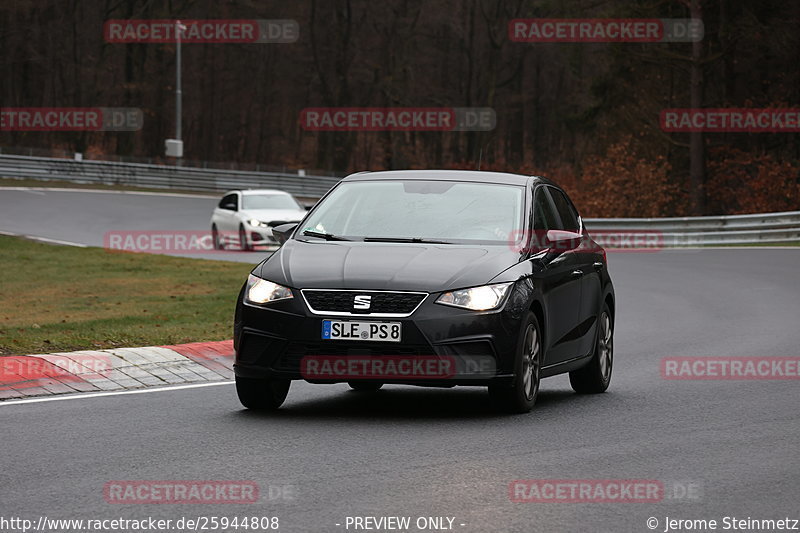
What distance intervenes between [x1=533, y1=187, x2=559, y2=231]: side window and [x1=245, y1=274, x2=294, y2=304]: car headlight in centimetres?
218

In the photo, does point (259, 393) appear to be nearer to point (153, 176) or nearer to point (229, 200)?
point (229, 200)

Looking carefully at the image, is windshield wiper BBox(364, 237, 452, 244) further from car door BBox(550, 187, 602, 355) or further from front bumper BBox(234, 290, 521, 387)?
car door BBox(550, 187, 602, 355)

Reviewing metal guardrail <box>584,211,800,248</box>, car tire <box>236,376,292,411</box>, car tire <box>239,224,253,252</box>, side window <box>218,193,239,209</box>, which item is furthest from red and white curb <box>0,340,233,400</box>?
metal guardrail <box>584,211,800,248</box>

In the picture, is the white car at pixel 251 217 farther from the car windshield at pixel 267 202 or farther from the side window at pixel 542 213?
the side window at pixel 542 213

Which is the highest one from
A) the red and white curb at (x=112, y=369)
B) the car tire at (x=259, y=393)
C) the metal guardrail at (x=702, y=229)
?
the car tire at (x=259, y=393)

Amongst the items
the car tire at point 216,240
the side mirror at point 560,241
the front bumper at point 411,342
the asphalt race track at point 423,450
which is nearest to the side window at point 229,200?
the car tire at point 216,240

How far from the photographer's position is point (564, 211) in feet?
40.0

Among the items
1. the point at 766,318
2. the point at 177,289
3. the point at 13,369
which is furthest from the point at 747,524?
the point at 177,289

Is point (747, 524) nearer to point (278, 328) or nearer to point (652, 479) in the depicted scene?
point (652, 479)

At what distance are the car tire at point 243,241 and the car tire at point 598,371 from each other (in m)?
22.6

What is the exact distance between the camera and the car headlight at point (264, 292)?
32.0 feet

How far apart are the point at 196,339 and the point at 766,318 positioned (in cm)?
813

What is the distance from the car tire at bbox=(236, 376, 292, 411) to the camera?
10117 mm

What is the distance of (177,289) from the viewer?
2245 cm
